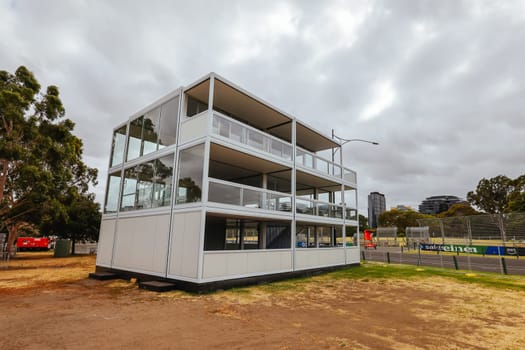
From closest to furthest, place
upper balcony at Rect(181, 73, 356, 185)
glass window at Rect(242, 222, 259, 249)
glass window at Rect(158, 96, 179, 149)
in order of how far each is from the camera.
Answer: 1. upper balcony at Rect(181, 73, 356, 185)
2. glass window at Rect(158, 96, 179, 149)
3. glass window at Rect(242, 222, 259, 249)

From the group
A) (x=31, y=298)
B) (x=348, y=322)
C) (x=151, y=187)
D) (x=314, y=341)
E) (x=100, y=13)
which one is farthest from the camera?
(x=151, y=187)

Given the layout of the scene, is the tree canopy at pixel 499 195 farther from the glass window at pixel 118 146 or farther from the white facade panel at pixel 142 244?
the glass window at pixel 118 146

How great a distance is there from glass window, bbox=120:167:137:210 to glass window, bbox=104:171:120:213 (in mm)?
730

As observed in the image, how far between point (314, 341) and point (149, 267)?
8.75 m

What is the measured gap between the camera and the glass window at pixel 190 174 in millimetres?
10616

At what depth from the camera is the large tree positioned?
15898 mm

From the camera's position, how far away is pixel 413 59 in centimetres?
1645

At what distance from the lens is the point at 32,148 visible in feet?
56.1

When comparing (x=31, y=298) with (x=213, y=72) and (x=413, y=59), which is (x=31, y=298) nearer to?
(x=213, y=72)

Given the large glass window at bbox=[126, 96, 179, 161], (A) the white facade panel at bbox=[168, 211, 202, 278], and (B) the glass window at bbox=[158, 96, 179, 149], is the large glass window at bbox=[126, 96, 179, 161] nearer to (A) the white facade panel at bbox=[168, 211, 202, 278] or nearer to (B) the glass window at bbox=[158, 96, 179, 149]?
(B) the glass window at bbox=[158, 96, 179, 149]

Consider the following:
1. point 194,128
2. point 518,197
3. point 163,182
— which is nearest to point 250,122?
point 194,128

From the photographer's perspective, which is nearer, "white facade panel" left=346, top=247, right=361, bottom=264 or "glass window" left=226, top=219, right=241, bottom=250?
"glass window" left=226, top=219, right=241, bottom=250

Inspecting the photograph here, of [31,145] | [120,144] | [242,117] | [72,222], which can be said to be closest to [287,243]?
[242,117]

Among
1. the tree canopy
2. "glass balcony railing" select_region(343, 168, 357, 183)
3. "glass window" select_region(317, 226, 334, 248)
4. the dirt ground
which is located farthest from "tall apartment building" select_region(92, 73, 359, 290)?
the tree canopy
